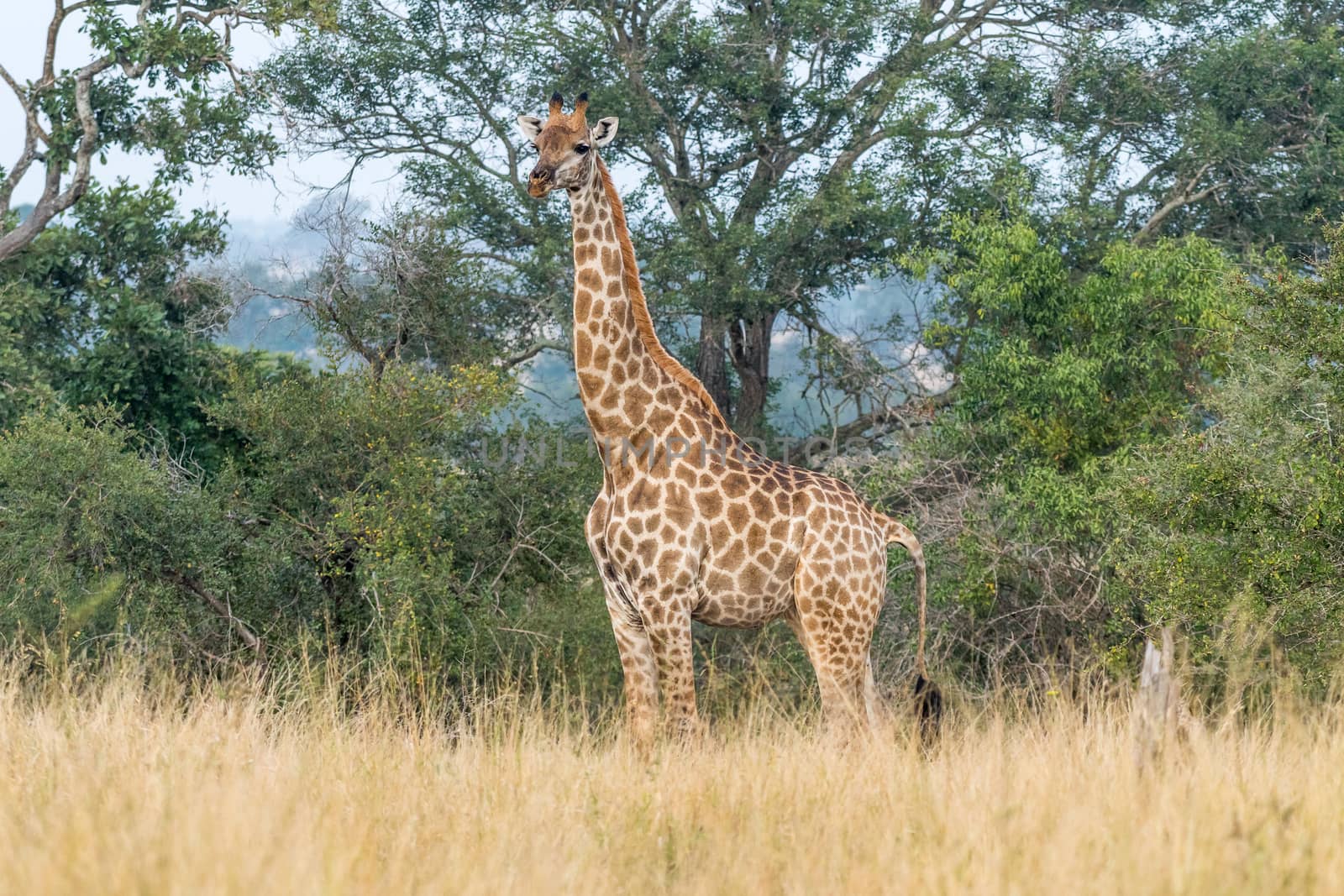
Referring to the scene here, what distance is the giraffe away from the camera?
24.2 ft

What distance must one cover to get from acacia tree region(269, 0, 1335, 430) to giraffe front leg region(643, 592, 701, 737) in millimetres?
9227

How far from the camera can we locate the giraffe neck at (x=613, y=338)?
7.60 meters

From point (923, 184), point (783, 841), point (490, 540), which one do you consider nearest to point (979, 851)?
point (783, 841)

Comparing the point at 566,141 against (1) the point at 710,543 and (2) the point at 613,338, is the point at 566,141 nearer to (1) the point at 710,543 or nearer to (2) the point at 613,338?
(2) the point at 613,338

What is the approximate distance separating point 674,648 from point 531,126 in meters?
2.89

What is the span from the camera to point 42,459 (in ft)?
35.4

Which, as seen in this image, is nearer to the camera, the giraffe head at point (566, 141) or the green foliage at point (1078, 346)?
the giraffe head at point (566, 141)

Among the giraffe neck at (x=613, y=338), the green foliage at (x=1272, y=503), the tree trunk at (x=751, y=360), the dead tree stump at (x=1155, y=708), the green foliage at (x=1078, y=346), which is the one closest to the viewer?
the dead tree stump at (x=1155, y=708)

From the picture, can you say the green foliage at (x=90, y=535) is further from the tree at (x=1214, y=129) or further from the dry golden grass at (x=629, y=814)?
the tree at (x=1214, y=129)

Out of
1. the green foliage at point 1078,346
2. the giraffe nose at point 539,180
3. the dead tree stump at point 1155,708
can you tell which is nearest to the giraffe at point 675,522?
the giraffe nose at point 539,180

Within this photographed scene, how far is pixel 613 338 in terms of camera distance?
767 centimetres

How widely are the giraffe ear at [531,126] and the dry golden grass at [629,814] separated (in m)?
3.11

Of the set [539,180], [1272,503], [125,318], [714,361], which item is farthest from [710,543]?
[714,361]

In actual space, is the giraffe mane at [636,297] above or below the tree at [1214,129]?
below
